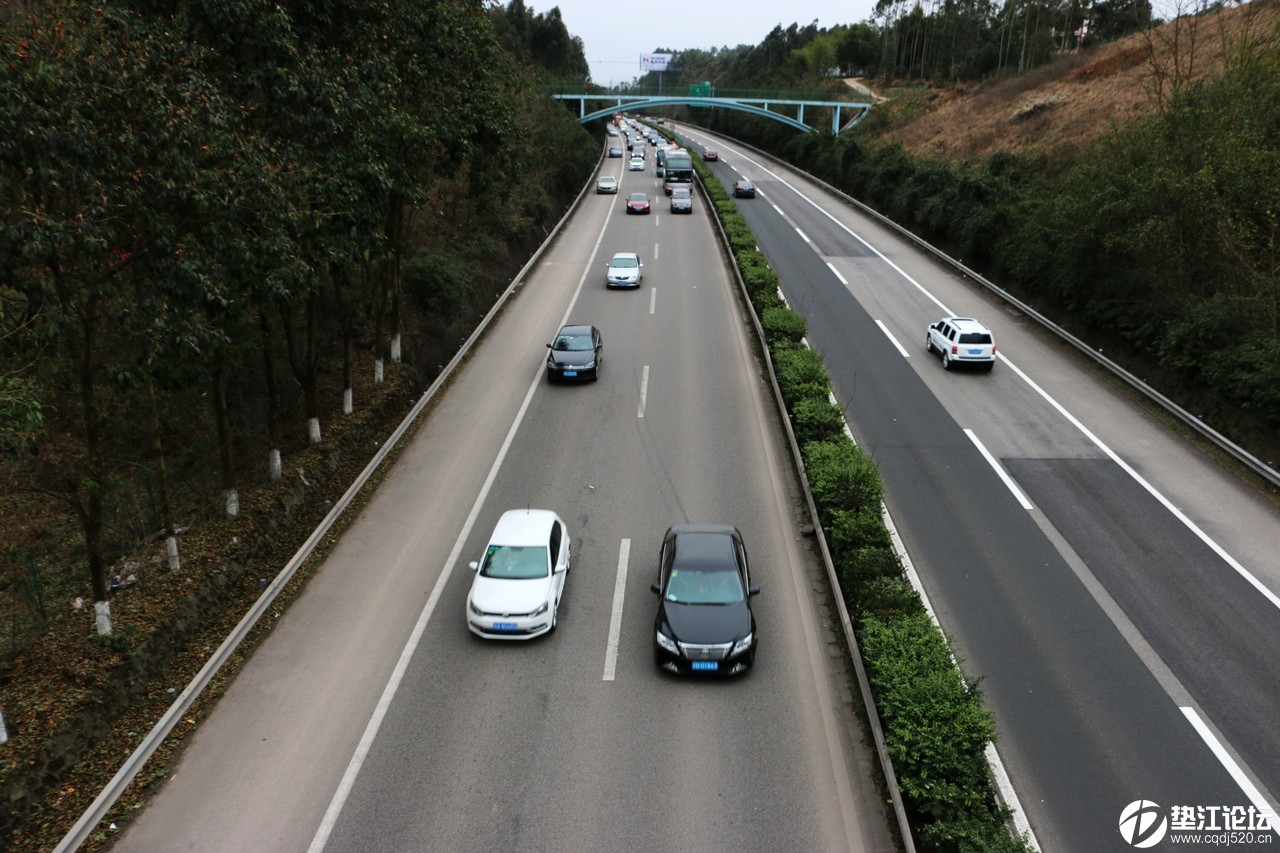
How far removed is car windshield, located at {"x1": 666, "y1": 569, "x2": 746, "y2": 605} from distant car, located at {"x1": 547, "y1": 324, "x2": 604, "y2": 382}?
12.0 metres

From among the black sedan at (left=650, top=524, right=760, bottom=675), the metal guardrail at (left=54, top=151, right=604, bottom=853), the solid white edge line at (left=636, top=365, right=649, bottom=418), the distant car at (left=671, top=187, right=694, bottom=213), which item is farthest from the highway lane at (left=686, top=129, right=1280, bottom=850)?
the distant car at (left=671, top=187, right=694, bottom=213)

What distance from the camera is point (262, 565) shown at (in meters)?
→ 15.9

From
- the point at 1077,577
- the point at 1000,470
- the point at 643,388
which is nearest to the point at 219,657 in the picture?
the point at 643,388

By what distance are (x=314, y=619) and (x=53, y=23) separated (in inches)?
379

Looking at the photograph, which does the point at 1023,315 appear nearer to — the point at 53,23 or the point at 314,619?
the point at 314,619

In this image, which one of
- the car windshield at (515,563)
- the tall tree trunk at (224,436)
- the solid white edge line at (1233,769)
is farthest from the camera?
the tall tree trunk at (224,436)

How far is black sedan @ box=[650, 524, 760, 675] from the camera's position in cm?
1266

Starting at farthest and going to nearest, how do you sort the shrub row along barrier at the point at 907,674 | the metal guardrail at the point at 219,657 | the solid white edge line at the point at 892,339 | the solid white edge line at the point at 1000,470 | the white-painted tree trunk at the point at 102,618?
1. the solid white edge line at the point at 892,339
2. the solid white edge line at the point at 1000,470
3. the white-painted tree trunk at the point at 102,618
4. the metal guardrail at the point at 219,657
5. the shrub row along barrier at the point at 907,674

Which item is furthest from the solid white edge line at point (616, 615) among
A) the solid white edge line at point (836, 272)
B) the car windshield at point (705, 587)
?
the solid white edge line at point (836, 272)

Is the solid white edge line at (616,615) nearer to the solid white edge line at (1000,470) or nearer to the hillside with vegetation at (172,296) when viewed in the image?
the hillside with vegetation at (172,296)

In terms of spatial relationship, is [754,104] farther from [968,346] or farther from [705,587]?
[705,587]

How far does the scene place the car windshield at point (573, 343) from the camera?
25.5 metres

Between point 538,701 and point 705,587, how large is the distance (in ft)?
10.7

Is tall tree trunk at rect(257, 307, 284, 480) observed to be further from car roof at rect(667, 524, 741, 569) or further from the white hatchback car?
car roof at rect(667, 524, 741, 569)
